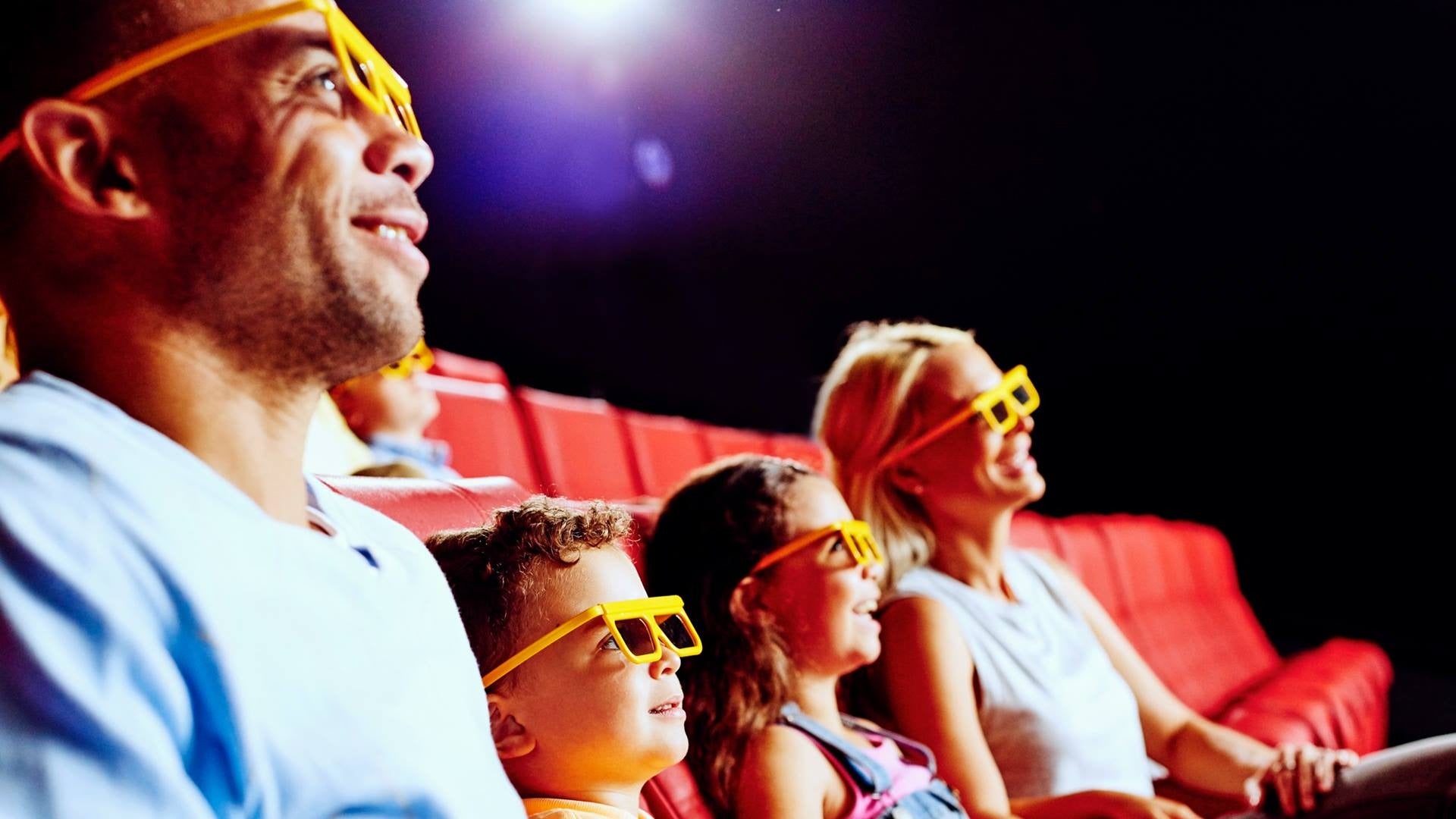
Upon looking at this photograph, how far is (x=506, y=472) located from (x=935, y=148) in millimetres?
1814

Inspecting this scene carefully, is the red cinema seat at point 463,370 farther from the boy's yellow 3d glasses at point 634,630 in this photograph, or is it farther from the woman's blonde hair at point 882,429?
the boy's yellow 3d glasses at point 634,630

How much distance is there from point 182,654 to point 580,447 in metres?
1.14

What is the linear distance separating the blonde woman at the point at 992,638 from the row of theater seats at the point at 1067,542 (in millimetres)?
140

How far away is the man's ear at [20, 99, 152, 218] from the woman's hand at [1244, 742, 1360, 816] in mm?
650

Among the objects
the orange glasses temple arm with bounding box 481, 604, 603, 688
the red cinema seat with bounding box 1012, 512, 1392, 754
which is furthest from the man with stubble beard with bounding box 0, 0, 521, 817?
the red cinema seat with bounding box 1012, 512, 1392, 754

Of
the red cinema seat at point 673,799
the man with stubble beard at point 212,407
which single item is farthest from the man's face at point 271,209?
the red cinema seat at point 673,799

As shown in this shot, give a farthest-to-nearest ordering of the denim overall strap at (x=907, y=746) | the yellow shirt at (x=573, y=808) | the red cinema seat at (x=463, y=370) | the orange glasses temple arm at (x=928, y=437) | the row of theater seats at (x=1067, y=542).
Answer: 1. the red cinema seat at (x=463, y=370)
2. the orange glasses temple arm at (x=928, y=437)
3. the denim overall strap at (x=907, y=746)
4. the row of theater seats at (x=1067, y=542)
5. the yellow shirt at (x=573, y=808)

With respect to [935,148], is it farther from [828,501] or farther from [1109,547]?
[828,501]

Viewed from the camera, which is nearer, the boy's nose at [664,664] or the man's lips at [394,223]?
the man's lips at [394,223]

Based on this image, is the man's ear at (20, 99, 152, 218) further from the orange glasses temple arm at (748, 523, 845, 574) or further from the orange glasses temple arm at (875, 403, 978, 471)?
the orange glasses temple arm at (875, 403, 978, 471)

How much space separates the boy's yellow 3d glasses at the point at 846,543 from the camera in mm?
605

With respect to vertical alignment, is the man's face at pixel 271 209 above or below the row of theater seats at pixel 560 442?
above

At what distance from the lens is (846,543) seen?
0.62 meters

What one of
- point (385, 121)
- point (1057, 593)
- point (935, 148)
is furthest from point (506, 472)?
point (935, 148)
